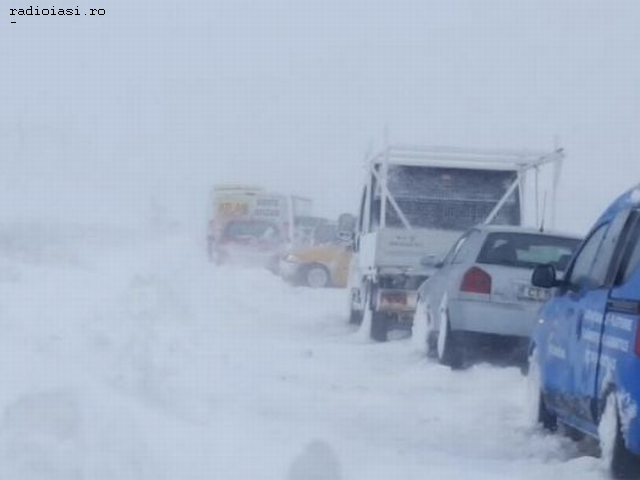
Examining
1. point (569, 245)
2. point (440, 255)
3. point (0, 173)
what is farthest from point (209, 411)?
point (0, 173)

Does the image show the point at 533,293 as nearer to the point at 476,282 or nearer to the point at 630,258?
the point at 476,282

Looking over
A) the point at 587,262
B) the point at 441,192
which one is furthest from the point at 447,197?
the point at 587,262

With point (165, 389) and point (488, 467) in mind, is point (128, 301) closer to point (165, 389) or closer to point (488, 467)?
point (165, 389)

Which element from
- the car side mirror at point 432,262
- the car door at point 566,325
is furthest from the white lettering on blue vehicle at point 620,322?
the car side mirror at point 432,262

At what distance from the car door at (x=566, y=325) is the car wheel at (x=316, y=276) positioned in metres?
19.6

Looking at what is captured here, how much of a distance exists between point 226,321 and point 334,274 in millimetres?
10458

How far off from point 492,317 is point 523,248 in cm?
80

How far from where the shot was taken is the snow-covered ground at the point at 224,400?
20.1 feet

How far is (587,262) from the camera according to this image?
8.62m

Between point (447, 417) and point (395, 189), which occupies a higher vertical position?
point (395, 189)

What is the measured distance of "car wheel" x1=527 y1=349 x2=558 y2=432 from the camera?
9.27m

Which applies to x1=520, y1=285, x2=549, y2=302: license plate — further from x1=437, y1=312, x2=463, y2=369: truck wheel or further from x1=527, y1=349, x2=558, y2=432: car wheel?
Answer: x1=527, y1=349, x2=558, y2=432: car wheel

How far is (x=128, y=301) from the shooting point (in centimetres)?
1548

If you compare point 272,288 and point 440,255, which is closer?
point 440,255
